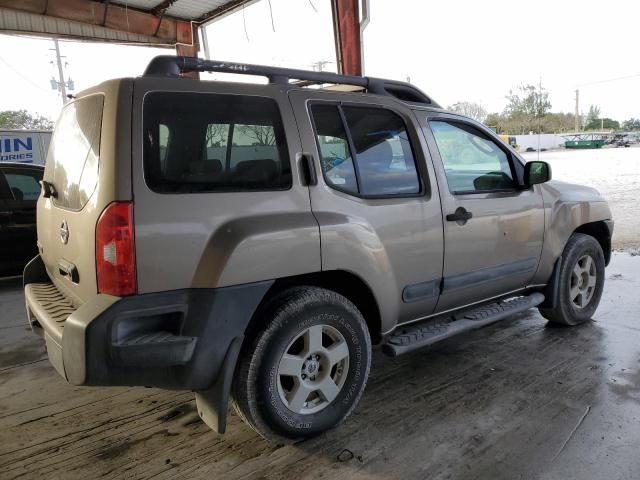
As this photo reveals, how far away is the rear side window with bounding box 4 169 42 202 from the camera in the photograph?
595 centimetres

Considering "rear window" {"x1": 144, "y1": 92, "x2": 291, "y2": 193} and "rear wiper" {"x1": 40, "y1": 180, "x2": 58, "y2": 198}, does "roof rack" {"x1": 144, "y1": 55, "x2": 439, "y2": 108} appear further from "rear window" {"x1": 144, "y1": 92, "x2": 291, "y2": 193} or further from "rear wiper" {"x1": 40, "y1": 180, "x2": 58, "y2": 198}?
"rear wiper" {"x1": 40, "y1": 180, "x2": 58, "y2": 198}

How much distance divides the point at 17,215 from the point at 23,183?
1.32 feet

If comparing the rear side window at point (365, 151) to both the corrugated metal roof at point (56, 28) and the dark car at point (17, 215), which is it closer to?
the dark car at point (17, 215)

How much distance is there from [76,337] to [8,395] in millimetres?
1746

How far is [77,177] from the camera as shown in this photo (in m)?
2.45

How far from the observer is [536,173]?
3760 millimetres

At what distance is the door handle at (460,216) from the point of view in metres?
3.20

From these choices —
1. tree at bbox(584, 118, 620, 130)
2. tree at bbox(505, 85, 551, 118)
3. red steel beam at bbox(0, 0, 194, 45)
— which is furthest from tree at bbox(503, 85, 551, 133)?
red steel beam at bbox(0, 0, 194, 45)

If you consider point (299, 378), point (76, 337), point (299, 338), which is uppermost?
point (76, 337)

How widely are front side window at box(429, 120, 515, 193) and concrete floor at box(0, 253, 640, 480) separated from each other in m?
1.35

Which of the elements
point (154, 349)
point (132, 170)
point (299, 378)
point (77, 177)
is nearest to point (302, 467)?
point (299, 378)

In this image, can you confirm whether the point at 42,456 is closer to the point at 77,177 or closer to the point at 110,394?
the point at 110,394

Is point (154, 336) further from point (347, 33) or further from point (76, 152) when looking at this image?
point (347, 33)

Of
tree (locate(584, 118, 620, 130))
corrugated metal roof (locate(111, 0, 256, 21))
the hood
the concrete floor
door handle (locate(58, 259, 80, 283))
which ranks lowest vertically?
the concrete floor
